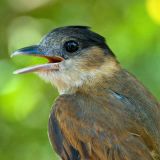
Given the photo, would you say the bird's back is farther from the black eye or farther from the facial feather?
the black eye

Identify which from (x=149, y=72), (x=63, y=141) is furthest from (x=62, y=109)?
(x=149, y=72)

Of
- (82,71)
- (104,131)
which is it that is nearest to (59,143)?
(104,131)

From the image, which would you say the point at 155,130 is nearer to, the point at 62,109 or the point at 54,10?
the point at 62,109

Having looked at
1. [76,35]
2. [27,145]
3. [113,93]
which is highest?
[76,35]

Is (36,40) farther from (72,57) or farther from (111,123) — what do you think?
(111,123)

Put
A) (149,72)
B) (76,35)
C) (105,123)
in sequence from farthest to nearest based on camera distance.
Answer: (149,72) → (76,35) → (105,123)

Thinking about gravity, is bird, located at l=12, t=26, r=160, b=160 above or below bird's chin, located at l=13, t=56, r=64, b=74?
below

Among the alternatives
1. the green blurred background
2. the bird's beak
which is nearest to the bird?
the bird's beak

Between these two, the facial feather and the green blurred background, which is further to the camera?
the green blurred background
